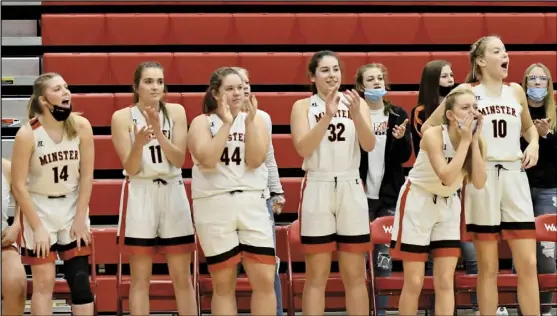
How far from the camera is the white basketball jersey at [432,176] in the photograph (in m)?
4.99

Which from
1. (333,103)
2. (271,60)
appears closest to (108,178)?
(271,60)

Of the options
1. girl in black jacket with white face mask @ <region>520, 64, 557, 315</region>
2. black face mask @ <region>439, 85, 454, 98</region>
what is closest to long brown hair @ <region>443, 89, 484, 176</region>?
black face mask @ <region>439, 85, 454, 98</region>

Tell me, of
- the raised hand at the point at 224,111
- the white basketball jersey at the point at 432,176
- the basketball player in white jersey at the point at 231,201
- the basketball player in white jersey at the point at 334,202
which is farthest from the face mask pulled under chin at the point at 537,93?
the raised hand at the point at 224,111

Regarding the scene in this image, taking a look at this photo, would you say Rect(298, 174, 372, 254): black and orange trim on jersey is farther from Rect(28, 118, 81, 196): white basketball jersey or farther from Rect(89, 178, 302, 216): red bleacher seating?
Rect(89, 178, 302, 216): red bleacher seating

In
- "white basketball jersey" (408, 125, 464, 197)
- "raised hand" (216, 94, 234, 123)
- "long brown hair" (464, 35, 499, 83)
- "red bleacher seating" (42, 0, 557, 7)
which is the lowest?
"white basketball jersey" (408, 125, 464, 197)

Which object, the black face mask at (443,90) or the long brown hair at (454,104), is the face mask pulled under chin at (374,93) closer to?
the black face mask at (443,90)

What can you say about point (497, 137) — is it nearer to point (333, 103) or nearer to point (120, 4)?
point (333, 103)

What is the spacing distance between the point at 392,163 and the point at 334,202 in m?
0.80

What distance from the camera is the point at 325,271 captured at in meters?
5.18

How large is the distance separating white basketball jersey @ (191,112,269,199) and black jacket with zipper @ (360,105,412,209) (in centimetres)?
102

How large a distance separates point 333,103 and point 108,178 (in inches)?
103

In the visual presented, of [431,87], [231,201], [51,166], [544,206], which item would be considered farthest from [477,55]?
[51,166]

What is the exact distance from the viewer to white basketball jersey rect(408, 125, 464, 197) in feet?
16.4

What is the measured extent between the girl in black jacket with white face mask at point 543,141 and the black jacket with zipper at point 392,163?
0.84 metres
